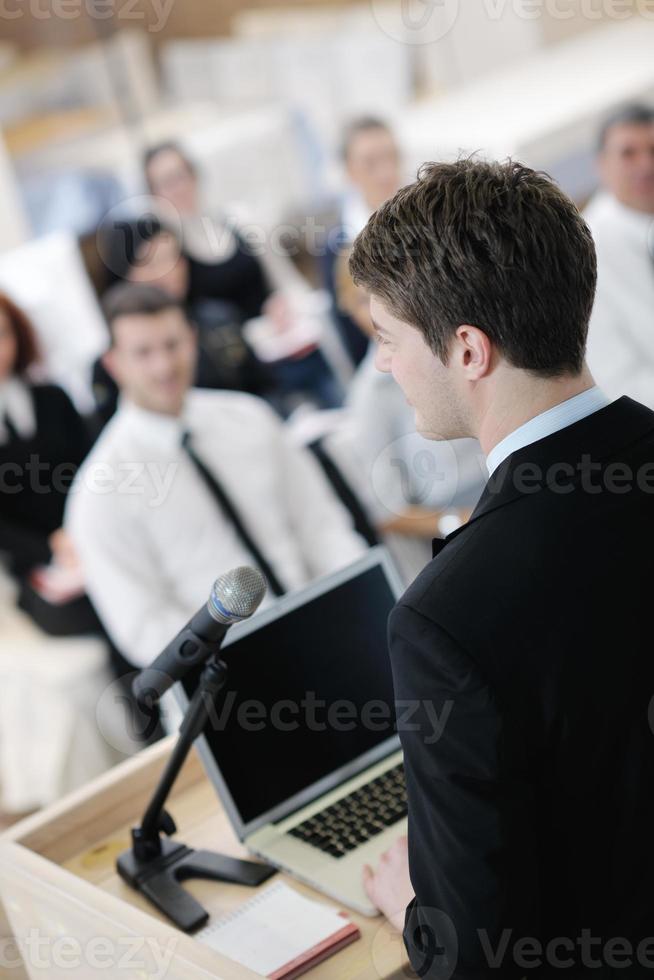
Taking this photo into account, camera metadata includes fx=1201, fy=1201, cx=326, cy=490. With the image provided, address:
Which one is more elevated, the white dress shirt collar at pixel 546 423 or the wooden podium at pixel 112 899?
the white dress shirt collar at pixel 546 423

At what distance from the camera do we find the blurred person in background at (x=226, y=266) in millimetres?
3979

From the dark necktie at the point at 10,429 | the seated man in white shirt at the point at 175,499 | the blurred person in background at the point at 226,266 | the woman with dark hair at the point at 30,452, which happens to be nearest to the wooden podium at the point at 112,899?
the seated man in white shirt at the point at 175,499

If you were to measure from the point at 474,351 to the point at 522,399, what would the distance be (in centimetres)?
6

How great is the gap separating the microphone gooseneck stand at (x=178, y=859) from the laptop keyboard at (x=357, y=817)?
71 millimetres

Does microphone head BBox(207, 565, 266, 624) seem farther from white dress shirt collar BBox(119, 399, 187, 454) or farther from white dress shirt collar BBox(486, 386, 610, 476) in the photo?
white dress shirt collar BBox(119, 399, 187, 454)

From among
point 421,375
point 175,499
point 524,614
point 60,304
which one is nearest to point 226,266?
point 60,304

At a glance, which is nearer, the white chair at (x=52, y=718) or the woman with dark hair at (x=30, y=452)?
the white chair at (x=52, y=718)

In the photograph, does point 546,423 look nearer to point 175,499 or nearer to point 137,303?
point 175,499

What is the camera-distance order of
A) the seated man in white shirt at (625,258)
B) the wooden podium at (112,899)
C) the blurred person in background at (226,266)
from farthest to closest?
the blurred person in background at (226,266)
the seated man in white shirt at (625,258)
the wooden podium at (112,899)

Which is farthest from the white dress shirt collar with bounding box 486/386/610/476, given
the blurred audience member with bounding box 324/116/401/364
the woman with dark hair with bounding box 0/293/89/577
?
the blurred audience member with bounding box 324/116/401/364

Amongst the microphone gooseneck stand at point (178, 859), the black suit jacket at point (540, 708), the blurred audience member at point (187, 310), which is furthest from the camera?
the blurred audience member at point (187, 310)

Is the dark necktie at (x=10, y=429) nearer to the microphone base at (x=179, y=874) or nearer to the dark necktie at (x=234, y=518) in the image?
the dark necktie at (x=234, y=518)

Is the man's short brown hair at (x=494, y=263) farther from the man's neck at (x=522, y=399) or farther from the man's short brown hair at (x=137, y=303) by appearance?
the man's short brown hair at (x=137, y=303)

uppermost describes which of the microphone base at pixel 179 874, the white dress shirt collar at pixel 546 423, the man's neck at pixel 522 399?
the man's neck at pixel 522 399
